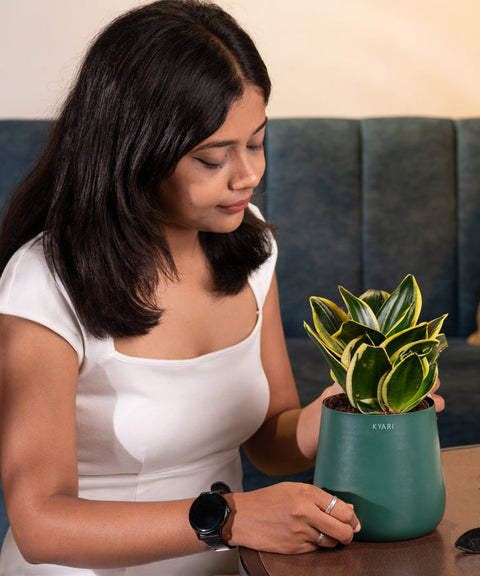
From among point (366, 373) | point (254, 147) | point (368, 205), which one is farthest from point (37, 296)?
point (368, 205)

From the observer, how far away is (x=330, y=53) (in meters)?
2.67

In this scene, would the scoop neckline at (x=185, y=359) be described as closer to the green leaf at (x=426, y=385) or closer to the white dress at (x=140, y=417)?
the white dress at (x=140, y=417)

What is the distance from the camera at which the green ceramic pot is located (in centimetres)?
70

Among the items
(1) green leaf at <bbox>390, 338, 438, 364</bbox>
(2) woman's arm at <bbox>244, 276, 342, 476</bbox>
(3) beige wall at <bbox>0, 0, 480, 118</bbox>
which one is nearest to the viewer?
(1) green leaf at <bbox>390, 338, 438, 364</bbox>

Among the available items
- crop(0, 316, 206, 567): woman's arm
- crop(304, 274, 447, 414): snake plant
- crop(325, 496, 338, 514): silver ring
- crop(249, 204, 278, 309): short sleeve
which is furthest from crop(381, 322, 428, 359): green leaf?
crop(249, 204, 278, 309): short sleeve

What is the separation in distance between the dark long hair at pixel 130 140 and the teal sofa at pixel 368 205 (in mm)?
1392

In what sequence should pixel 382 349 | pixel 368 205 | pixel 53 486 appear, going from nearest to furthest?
pixel 382 349 < pixel 53 486 < pixel 368 205

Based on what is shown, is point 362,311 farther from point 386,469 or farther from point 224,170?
point 224,170

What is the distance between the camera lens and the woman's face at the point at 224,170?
37.2 inches

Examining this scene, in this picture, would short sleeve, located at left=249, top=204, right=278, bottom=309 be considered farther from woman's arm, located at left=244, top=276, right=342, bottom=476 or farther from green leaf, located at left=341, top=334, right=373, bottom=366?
green leaf, located at left=341, top=334, right=373, bottom=366

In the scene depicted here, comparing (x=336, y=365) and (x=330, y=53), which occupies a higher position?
(x=330, y=53)

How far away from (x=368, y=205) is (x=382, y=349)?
182 centimetres

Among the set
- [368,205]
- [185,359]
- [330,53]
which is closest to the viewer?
[185,359]

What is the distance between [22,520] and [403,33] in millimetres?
2361
